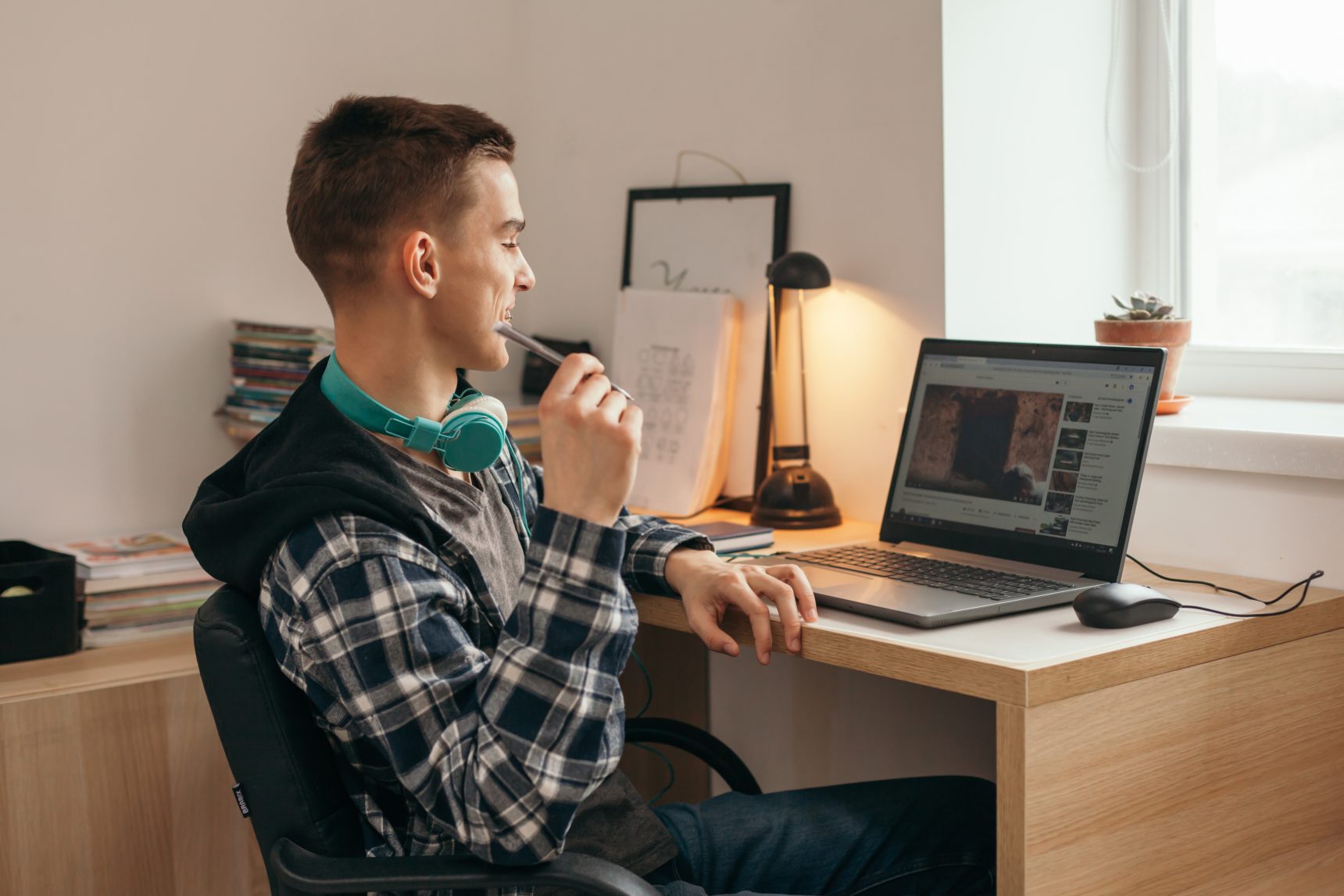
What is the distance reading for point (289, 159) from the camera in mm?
2195

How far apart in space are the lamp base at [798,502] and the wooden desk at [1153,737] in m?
0.53

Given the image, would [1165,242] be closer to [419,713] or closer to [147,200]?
[419,713]

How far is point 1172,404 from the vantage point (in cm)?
166

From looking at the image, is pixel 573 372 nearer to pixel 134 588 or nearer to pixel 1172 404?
pixel 1172 404

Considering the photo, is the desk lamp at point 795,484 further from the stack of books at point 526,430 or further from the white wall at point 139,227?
the white wall at point 139,227

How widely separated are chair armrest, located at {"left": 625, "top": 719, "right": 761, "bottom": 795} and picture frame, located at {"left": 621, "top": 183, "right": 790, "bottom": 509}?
57 cm

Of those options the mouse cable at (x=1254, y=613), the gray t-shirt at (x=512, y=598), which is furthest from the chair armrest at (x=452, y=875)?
the mouse cable at (x=1254, y=613)

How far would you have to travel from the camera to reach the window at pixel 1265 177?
1.74 m

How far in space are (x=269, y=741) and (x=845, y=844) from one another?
61cm

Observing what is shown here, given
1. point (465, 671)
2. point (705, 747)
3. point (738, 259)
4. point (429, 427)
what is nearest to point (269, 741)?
point (465, 671)

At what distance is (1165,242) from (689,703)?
3.39ft

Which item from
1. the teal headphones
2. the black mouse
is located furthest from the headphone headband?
the black mouse

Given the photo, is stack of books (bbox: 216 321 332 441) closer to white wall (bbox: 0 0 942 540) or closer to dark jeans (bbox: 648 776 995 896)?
white wall (bbox: 0 0 942 540)

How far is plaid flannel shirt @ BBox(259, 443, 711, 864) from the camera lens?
98 centimetres
